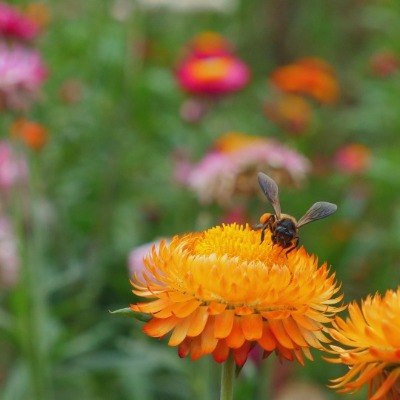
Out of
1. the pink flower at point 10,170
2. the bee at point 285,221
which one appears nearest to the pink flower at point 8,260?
the pink flower at point 10,170

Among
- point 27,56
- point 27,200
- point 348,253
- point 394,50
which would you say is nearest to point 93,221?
point 27,200

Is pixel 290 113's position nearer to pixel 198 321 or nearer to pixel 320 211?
pixel 320 211

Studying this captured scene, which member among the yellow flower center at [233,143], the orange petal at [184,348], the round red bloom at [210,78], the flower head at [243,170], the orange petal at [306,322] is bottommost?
the yellow flower center at [233,143]

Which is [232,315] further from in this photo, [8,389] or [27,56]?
[27,56]

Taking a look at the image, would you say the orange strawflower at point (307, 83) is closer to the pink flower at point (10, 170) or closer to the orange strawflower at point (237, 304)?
the pink flower at point (10, 170)

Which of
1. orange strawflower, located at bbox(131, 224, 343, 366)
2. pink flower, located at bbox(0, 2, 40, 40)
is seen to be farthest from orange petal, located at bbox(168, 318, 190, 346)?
pink flower, located at bbox(0, 2, 40, 40)
